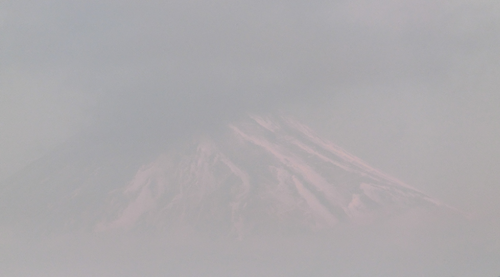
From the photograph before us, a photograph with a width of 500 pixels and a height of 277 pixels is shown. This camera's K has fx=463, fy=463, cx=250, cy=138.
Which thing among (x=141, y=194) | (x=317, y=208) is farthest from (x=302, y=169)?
(x=141, y=194)

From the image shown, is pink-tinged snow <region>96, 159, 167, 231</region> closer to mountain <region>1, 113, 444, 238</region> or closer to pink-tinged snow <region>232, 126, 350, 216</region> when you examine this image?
mountain <region>1, 113, 444, 238</region>

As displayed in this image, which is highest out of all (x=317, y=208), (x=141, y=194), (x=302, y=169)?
(x=302, y=169)

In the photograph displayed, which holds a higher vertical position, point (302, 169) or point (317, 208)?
point (302, 169)

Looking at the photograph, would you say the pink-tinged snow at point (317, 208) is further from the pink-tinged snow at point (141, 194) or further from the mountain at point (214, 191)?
the pink-tinged snow at point (141, 194)

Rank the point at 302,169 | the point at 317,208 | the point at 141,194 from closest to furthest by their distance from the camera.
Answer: the point at 317,208, the point at 141,194, the point at 302,169

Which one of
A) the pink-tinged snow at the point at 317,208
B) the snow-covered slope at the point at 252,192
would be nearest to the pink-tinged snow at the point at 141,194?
the snow-covered slope at the point at 252,192

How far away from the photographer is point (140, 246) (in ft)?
346

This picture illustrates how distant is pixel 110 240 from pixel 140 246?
904 cm

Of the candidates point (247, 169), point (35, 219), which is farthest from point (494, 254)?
point (35, 219)

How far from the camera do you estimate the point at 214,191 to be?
11694 cm

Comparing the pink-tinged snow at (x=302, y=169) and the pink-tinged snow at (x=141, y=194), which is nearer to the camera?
the pink-tinged snow at (x=141, y=194)

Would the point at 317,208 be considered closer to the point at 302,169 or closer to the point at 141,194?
the point at 302,169

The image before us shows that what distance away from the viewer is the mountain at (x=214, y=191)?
4373 inches

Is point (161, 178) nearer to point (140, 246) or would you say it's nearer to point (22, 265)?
point (140, 246)
